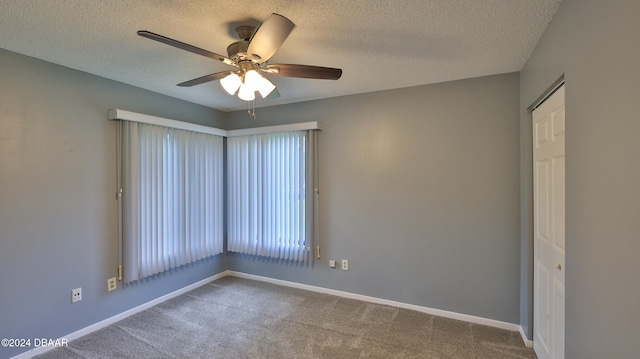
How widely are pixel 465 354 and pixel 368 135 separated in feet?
7.37

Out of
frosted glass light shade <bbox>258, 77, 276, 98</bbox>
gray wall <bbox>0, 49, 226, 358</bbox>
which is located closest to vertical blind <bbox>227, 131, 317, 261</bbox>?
gray wall <bbox>0, 49, 226, 358</bbox>

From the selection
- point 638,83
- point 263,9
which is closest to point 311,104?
point 263,9

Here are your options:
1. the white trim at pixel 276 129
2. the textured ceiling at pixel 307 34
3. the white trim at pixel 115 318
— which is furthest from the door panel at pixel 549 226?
the white trim at pixel 115 318

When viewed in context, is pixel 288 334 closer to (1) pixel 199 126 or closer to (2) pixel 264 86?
(2) pixel 264 86

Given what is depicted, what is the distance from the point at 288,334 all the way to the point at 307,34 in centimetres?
251

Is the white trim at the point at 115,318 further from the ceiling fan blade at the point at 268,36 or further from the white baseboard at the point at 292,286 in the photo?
the ceiling fan blade at the point at 268,36

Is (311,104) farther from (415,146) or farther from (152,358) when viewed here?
(152,358)

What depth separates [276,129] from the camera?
12.1 feet

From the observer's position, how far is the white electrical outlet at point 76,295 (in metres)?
2.60

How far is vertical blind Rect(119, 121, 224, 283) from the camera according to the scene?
2953 mm

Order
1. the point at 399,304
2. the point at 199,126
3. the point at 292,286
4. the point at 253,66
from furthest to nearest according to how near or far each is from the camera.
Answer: the point at 292,286 < the point at 199,126 < the point at 399,304 < the point at 253,66

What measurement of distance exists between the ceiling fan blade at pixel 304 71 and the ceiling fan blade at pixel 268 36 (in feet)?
0.39

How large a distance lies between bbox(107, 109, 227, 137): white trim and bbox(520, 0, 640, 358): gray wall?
3.45 m

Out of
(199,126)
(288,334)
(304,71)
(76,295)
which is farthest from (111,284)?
(304,71)
